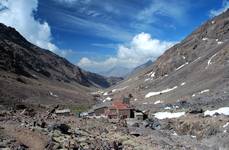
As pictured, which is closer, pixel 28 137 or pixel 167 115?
pixel 28 137

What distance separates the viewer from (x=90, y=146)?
3422cm

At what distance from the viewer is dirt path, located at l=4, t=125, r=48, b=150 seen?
30.4 meters

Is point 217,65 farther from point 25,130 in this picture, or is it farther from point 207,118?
point 25,130

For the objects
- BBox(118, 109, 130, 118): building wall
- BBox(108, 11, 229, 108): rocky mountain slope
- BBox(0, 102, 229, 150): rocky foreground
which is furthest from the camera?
BBox(108, 11, 229, 108): rocky mountain slope

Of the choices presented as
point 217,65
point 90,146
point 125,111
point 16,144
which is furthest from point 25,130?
point 217,65

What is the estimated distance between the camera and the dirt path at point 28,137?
30.4 metres

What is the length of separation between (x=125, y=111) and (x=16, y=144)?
6051cm

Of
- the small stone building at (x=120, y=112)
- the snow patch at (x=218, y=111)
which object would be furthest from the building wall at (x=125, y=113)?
the snow patch at (x=218, y=111)

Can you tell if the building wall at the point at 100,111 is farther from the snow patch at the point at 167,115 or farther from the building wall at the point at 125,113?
the snow patch at the point at 167,115

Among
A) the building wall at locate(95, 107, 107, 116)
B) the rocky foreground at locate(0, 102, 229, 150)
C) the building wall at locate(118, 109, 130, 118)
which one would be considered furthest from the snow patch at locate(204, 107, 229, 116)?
the building wall at locate(95, 107, 107, 116)

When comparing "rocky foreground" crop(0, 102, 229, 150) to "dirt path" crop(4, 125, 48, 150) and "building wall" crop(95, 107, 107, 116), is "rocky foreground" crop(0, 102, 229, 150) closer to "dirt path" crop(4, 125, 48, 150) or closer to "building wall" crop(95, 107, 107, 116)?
"dirt path" crop(4, 125, 48, 150)

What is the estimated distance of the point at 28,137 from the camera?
104 feet

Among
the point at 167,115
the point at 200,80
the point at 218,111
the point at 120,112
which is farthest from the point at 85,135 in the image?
→ the point at 200,80

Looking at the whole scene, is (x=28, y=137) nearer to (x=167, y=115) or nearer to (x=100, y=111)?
(x=167, y=115)
